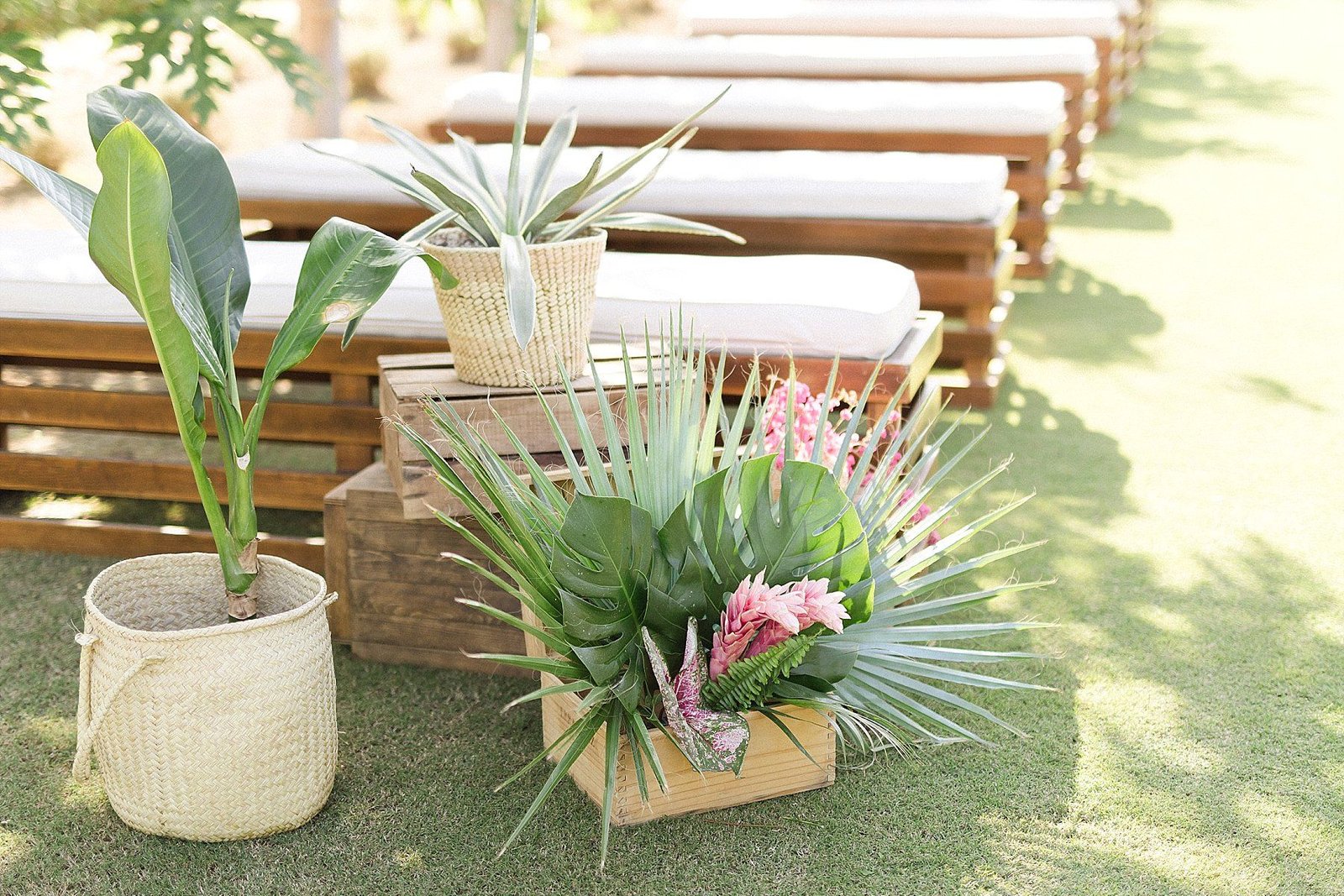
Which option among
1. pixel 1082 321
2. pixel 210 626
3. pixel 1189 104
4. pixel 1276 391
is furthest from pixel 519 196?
pixel 1189 104

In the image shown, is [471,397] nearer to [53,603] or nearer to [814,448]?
[814,448]

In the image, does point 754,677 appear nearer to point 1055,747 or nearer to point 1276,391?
point 1055,747

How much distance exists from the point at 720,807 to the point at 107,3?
9.25 ft

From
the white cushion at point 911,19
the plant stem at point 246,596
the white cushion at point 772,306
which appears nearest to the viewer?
the plant stem at point 246,596

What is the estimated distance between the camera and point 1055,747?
2.12 meters

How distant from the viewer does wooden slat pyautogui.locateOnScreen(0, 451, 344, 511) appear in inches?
108

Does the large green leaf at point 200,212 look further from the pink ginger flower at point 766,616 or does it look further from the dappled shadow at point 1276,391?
the dappled shadow at point 1276,391

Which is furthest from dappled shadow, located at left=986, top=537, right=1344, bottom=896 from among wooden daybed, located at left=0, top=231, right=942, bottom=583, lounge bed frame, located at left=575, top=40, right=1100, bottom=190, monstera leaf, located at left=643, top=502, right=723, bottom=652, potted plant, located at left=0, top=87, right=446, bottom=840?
lounge bed frame, located at left=575, top=40, right=1100, bottom=190

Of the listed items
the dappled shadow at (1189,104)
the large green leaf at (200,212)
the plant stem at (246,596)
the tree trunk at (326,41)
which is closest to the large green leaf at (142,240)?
the large green leaf at (200,212)

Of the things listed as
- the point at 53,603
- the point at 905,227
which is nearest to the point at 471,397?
the point at 53,603

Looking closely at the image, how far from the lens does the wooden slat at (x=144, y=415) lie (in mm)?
2678

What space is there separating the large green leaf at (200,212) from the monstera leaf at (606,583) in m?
0.60

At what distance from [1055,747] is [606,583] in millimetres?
834

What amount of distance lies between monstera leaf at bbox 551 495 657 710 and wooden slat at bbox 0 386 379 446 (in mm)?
1005
